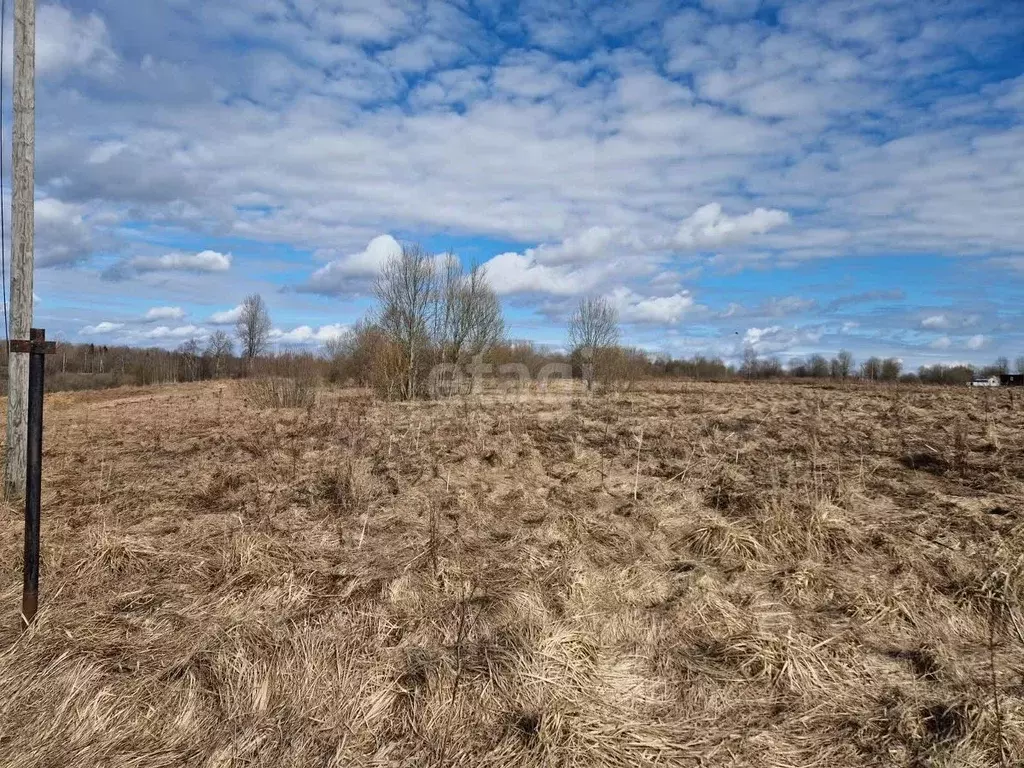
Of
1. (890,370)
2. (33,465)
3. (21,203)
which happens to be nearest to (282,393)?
(21,203)

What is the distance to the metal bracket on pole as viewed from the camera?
3455 mm

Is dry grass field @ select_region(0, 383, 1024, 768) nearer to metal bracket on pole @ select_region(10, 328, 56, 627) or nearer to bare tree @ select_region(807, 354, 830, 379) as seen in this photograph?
metal bracket on pole @ select_region(10, 328, 56, 627)

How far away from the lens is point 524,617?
3.88m

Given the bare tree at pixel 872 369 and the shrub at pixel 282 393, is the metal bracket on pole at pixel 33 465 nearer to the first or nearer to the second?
the shrub at pixel 282 393

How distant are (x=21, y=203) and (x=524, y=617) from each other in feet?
19.9

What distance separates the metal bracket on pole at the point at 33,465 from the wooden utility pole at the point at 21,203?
10.4 ft

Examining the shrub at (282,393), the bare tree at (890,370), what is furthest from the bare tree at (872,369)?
the shrub at (282,393)

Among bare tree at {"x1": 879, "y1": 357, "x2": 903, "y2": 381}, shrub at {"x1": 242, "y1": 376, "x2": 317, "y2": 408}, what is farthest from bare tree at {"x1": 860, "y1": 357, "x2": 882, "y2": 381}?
shrub at {"x1": 242, "y1": 376, "x2": 317, "y2": 408}

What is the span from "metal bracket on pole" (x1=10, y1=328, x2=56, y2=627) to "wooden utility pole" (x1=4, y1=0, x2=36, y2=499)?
3164 millimetres

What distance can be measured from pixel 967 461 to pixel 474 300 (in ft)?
67.4

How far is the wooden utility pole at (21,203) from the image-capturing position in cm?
614

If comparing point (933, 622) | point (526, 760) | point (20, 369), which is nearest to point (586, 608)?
point (526, 760)

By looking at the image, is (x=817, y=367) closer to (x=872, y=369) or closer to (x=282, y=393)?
(x=872, y=369)

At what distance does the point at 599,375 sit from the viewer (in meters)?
27.0
